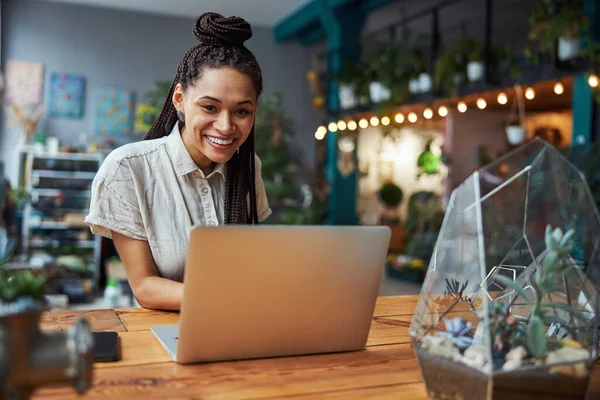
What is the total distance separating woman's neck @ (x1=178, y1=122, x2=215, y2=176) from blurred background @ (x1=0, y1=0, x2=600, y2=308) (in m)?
4.72

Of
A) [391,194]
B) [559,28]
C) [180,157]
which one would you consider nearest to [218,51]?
[180,157]

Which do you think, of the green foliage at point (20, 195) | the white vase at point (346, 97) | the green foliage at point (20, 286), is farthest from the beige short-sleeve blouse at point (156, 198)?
the white vase at point (346, 97)

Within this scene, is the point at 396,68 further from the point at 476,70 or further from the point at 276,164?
the point at 276,164

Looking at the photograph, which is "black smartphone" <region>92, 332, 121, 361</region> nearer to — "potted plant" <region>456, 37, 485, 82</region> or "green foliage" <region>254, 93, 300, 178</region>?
"potted plant" <region>456, 37, 485, 82</region>

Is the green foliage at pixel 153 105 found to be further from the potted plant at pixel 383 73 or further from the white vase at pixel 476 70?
the white vase at pixel 476 70

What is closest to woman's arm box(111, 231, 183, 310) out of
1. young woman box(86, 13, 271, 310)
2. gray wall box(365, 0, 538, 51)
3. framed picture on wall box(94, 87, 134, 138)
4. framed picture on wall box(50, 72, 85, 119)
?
young woman box(86, 13, 271, 310)

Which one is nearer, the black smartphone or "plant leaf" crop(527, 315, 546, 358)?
"plant leaf" crop(527, 315, 546, 358)

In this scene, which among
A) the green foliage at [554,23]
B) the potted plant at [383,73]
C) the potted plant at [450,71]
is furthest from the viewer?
the potted plant at [383,73]

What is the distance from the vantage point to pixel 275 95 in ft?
26.5

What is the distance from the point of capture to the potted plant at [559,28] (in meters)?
4.96

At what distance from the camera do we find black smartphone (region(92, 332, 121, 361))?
3.69 ft

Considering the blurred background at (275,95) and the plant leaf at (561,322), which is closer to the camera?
the plant leaf at (561,322)

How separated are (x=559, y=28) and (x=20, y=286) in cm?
502

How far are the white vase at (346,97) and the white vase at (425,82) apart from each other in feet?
3.94
